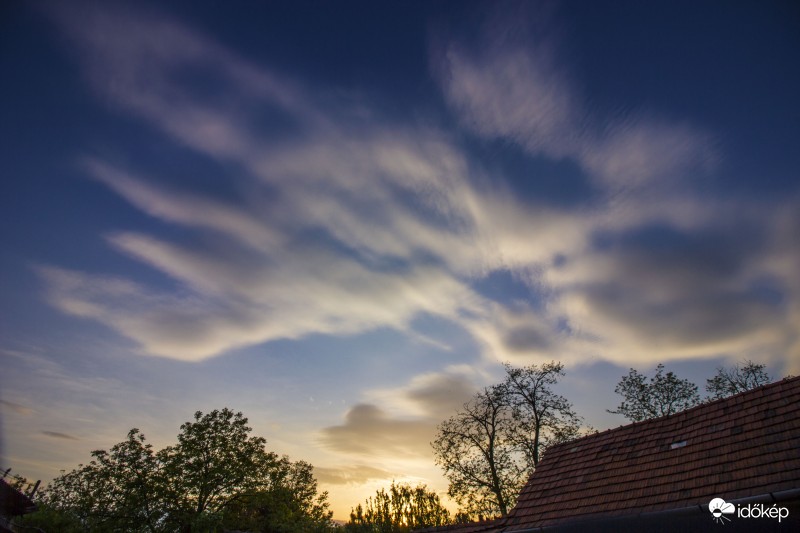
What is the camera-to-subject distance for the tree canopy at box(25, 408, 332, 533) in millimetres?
25047

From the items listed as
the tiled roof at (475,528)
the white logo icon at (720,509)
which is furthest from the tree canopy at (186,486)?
the white logo icon at (720,509)

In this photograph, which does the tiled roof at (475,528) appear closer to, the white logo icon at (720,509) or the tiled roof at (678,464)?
the tiled roof at (678,464)

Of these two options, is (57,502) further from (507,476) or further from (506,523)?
(506,523)

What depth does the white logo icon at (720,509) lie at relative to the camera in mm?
10247

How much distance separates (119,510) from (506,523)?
24.3m

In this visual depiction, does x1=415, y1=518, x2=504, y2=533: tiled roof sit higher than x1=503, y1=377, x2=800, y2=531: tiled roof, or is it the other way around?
x1=503, y1=377, x2=800, y2=531: tiled roof

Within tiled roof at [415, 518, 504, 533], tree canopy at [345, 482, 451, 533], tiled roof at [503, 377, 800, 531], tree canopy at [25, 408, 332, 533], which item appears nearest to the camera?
tiled roof at [503, 377, 800, 531]
